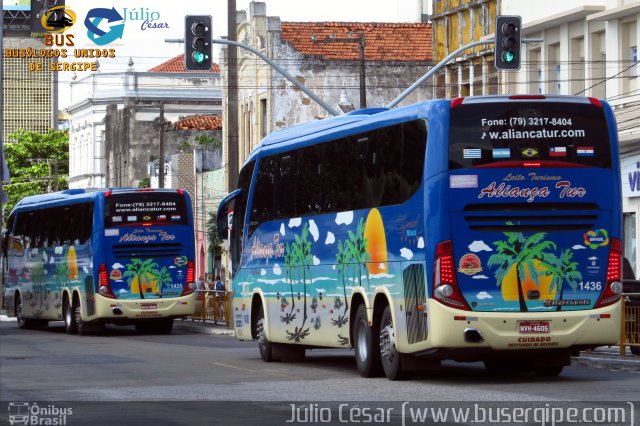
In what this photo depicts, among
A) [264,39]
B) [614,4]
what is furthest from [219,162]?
[614,4]

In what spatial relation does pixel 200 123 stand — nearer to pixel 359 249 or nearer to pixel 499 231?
pixel 359 249

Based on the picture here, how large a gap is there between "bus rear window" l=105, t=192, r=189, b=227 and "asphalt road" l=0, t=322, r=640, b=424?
1001cm

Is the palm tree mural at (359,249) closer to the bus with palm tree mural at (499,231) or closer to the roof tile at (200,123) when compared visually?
the bus with palm tree mural at (499,231)

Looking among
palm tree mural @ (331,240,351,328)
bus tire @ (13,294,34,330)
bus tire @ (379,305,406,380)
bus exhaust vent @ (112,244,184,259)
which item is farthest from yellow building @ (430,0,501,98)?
bus tire @ (379,305,406,380)

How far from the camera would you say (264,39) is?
2739 inches

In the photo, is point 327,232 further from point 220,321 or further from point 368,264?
point 220,321

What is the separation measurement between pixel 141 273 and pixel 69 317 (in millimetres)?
3301

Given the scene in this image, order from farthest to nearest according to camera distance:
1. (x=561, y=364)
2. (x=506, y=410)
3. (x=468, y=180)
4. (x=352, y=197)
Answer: (x=352, y=197) < (x=561, y=364) < (x=468, y=180) < (x=506, y=410)

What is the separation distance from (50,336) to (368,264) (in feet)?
67.9

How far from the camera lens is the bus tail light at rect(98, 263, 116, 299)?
40.9 m

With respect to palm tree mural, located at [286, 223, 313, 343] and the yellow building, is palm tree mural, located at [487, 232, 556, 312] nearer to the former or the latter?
palm tree mural, located at [286, 223, 313, 343]

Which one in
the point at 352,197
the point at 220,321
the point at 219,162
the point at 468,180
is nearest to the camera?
the point at 468,180

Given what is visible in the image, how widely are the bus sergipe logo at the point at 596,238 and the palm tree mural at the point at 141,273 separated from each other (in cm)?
2205

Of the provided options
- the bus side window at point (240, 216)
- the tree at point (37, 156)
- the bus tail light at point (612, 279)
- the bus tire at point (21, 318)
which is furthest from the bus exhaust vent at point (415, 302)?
the tree at point (37, 156)
